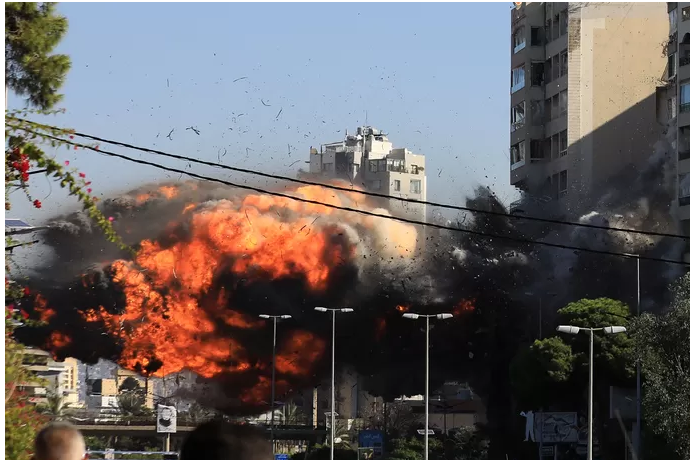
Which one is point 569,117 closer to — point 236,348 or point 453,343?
point 453,343

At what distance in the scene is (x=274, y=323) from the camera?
234 ft

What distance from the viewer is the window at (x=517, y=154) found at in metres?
73.8

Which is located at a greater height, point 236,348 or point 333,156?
point 333,156

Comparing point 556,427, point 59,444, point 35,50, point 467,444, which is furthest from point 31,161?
point 467,444

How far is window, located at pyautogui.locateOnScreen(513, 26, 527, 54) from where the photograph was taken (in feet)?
242

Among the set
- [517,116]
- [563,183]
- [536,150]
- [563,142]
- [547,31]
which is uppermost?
[547,31]

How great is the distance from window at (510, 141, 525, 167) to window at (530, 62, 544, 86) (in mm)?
3589

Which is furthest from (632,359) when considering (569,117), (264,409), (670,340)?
(264,409)

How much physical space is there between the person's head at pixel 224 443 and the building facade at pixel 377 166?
71.0 m

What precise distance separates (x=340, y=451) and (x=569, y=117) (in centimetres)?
2239

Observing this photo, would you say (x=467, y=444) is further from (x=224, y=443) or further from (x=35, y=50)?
(x=224, y=443)

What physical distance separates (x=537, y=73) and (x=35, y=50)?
62810mm

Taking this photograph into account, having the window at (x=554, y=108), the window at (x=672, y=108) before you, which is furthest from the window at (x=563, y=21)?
the window at (x=672, y=108)

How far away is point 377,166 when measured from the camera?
76.8 metres
